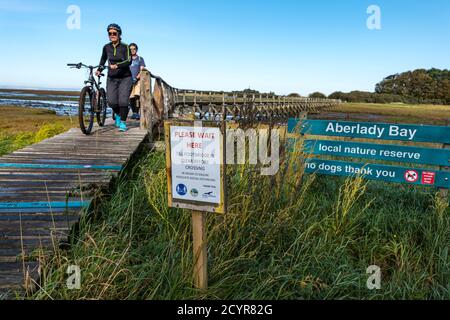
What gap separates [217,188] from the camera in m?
1.87

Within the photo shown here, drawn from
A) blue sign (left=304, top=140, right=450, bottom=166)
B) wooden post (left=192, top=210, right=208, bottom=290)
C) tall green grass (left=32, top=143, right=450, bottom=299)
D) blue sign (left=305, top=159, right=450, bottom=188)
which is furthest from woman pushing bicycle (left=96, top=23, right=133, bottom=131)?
wooden post (left=192, top=210, right=208, bottom=290)

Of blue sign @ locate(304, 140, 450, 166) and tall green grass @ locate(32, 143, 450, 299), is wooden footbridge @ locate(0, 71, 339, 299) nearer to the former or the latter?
tall green grass @ locate(32, 143, 450, 299)

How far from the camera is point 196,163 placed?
1.92m

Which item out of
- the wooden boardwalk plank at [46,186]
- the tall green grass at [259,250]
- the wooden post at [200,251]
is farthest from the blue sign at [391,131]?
the wooden boardwalk plank at [46,186]

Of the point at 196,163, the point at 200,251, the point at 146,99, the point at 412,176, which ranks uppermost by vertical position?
the point at 146,99

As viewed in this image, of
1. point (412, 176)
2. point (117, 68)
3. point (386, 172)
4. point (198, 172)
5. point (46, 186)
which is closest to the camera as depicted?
point (198, 172)

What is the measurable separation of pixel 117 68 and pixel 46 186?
122 inches

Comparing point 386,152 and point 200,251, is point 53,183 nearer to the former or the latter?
point 200,251

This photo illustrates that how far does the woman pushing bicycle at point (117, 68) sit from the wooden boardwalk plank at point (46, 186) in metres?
0.67

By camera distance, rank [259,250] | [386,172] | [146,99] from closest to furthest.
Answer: [259,250], [386,172], [146,99]

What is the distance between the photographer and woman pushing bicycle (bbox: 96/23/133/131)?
18.6ft

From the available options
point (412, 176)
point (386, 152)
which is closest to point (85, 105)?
point (386, 152)

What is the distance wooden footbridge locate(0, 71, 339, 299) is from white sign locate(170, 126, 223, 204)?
0.82 meters
